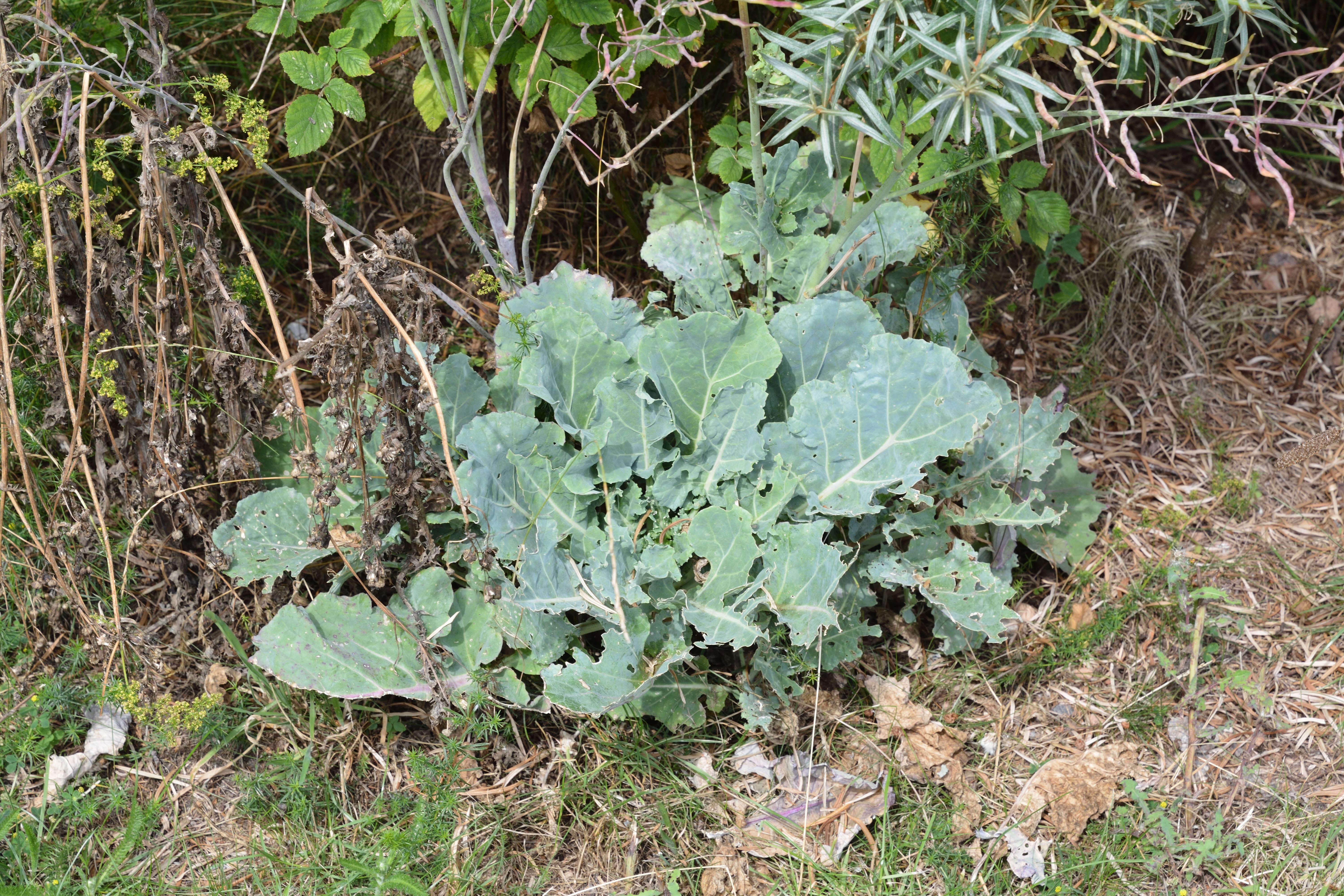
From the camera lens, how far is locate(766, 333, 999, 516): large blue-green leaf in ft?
6.16

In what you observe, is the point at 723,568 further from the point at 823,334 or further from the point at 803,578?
the point at 823,334

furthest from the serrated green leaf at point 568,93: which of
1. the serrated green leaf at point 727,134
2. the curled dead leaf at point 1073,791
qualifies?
the curled dead leaf at point 1073,791

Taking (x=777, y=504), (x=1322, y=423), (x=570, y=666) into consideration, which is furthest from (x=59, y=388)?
(x=1322, y=423)

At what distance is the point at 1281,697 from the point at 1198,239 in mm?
1232

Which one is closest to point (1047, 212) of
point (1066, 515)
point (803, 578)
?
point (1066, 515)

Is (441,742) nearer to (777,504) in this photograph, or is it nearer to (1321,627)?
(777,504)

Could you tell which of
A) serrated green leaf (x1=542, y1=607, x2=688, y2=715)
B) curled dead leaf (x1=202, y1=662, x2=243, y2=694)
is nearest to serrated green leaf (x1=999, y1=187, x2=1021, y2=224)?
serrated green leaf (x1=542, y1=607, x2=688, y2=715)

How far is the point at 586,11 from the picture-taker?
6.27ft

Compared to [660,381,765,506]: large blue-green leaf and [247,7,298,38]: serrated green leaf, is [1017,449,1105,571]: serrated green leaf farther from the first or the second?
[247,7,298,38]: serrated green leaf

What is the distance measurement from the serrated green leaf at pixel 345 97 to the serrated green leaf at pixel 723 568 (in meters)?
1.04

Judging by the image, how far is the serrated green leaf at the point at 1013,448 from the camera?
2113mm

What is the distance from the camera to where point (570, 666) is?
5.85ft

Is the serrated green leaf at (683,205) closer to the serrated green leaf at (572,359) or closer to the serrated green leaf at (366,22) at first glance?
the serrated green leaf at (572,359)

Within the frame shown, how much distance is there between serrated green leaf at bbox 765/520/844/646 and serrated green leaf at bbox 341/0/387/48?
126 centimetres
